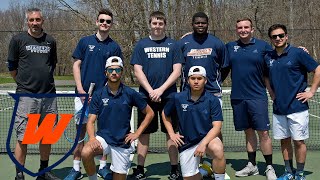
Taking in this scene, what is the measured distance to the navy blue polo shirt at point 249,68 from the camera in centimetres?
579

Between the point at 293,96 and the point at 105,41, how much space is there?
99.4 inches

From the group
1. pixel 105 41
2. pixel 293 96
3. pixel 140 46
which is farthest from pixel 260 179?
pixel 105 41

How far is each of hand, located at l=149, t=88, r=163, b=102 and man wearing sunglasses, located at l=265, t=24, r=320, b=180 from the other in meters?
1.48

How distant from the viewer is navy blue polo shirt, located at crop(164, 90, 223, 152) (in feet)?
16.1

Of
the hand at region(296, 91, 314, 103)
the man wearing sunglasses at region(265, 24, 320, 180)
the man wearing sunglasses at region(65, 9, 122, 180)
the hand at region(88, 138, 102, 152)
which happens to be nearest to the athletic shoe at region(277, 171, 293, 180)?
the man wearing sunglasses at region(265, 24, 320, 180)

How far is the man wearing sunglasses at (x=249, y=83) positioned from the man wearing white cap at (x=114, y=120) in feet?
4.96

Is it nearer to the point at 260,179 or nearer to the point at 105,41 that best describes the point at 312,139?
the point at 260,179

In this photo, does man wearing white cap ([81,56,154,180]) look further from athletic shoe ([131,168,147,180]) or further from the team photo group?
athletic shoe ([131,168,147,180])

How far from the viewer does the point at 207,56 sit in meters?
5.58

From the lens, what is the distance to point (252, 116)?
231 inches

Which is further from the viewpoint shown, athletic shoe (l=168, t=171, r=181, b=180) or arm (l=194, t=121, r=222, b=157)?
athletic shoe (l=168, t=171, r=181, b=180)

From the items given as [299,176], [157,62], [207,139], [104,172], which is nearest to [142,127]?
[207,139]

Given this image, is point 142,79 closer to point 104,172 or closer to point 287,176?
point 104,172

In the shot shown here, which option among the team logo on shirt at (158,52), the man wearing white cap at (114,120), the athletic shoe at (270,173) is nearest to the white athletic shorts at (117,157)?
the man wearing white cap at (114,120)
